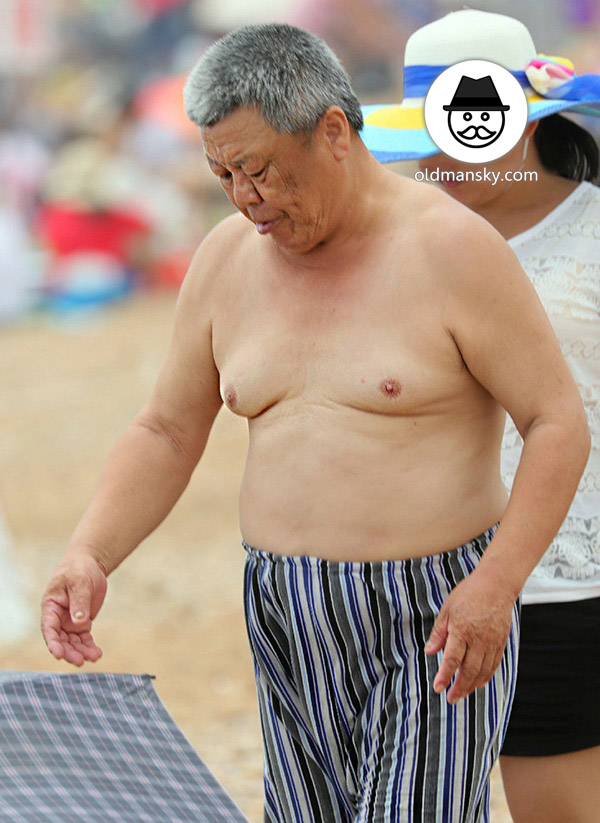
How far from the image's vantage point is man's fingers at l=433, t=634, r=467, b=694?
1759 millimetres

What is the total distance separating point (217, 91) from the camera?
182 cm

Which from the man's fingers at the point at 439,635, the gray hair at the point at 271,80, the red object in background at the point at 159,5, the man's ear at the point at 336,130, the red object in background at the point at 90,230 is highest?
the red object in background at the point at 159,5

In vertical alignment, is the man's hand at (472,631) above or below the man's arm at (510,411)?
below

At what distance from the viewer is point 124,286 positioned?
1371 centimetres

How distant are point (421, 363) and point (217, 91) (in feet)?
1.67

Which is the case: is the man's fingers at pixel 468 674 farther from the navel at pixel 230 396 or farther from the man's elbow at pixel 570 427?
the navel at pixel 230 396

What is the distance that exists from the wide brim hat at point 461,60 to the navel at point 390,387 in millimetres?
741

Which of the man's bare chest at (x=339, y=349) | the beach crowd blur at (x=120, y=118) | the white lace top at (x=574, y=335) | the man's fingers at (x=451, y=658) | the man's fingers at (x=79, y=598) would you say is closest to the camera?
the man's fingers at (x=451, y=658)

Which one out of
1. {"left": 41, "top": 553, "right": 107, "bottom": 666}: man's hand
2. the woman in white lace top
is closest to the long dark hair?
the woman in white lace top

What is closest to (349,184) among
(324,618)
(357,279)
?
(357,279)

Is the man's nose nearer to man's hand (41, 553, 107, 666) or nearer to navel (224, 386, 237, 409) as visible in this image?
navel (224, 386, 237, 409)

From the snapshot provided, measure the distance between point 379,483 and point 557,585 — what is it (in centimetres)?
65

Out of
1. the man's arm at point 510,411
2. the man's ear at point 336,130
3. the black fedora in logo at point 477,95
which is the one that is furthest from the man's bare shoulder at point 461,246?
the black fedora in logo at point 477,95

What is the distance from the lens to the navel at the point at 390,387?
1.88m
